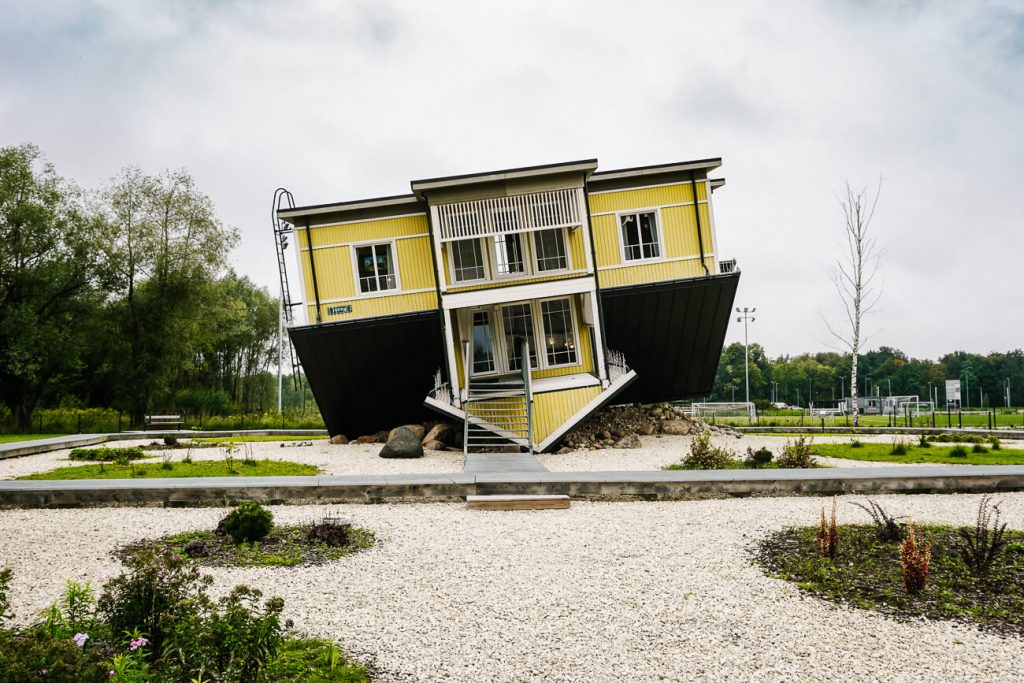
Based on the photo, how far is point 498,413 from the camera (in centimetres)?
1811

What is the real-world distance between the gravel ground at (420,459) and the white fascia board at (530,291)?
3795mm

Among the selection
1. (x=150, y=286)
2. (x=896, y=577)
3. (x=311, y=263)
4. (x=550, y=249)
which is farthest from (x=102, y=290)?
(x=896, y=577)

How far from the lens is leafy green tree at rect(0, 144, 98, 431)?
30.1 m

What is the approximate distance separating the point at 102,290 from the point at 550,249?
2450 centimetres

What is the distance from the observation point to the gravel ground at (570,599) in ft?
15.5

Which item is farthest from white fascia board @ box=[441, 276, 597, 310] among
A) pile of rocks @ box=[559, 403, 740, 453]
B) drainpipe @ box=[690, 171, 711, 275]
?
pile of rocks @ box=[559, 403, 740, 453]

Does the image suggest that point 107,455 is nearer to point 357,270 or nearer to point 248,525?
point 357,270

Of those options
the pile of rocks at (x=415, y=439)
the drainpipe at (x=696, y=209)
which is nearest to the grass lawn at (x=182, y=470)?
the pile of rocks at (x=415, y=439)

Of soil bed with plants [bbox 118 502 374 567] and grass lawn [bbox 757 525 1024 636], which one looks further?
soil bed with plants [bbox 118 502 374 567]

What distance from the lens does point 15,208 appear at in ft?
101

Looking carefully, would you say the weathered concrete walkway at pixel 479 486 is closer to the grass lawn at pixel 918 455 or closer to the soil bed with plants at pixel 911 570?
the soil bed with plants at pixel 911 570

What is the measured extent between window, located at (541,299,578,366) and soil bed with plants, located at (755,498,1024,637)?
12.2m

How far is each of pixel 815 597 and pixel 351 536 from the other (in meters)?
4.71

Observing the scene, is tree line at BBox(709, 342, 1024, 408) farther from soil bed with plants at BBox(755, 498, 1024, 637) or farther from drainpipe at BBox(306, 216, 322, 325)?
soil bed with plants at BBox(755, 498, 1024, 637)
